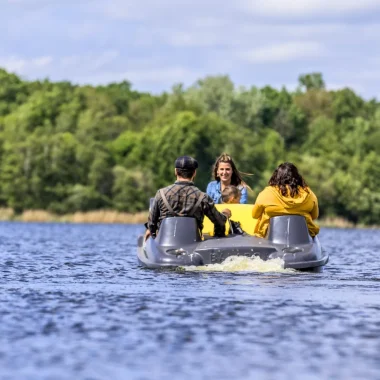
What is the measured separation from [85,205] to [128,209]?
3.01 m

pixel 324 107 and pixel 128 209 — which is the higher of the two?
pixel 324 107

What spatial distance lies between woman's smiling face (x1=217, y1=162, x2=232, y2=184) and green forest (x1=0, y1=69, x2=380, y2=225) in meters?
68.9

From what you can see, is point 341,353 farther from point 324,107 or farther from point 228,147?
point 324,107

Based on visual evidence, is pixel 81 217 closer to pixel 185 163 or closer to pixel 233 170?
pixel 233 170

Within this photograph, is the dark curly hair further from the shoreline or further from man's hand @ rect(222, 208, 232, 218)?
the shoreline

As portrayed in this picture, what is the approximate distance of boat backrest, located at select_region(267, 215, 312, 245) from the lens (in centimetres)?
1645

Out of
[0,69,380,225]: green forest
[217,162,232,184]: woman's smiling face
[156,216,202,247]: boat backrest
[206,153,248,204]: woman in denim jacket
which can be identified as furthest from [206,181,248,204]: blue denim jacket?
[0,69,380,225]: green forest

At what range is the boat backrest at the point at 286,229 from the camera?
1645 centimetres

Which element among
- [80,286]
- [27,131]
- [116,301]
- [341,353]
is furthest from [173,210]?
[27,131]

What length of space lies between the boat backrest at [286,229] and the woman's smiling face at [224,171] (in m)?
1.38

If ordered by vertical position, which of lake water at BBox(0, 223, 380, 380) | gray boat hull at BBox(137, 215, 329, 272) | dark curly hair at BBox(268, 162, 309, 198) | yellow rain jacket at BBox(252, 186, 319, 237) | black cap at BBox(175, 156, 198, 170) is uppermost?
black cap at BBox(175, 156, 198, 170)

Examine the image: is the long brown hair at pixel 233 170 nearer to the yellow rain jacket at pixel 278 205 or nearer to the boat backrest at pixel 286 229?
the yellow rain jacket at pixel 278 205

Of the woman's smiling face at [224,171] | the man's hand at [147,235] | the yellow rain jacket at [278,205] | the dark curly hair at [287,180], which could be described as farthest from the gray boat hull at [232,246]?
the woman's smiling face at [224,171]

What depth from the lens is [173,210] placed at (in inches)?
655
